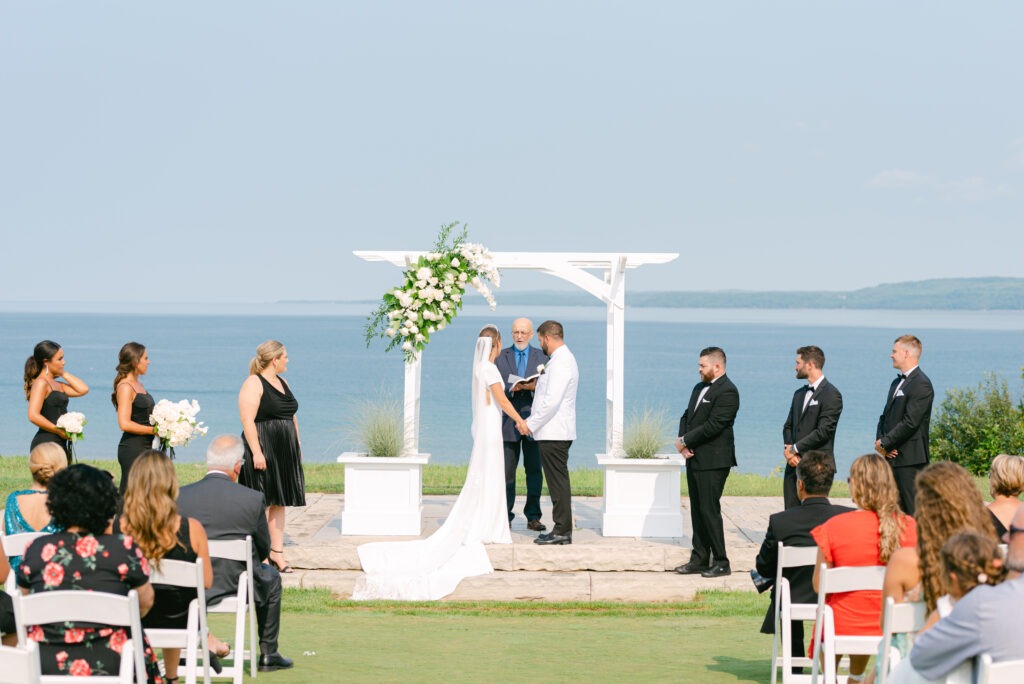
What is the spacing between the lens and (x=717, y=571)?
897 centimetres

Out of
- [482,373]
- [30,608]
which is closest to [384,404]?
[482,373]

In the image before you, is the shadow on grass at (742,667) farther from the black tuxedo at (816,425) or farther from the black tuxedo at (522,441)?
the black tuxedo at (522,441)

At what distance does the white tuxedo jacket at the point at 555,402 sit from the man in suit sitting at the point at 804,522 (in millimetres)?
3690

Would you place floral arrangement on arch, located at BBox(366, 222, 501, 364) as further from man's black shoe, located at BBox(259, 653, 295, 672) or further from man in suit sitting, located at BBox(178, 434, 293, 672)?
man in suit sitting, located at BBox(178, 434, 293, 672)

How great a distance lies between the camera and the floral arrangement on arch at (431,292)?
10023 millimetres

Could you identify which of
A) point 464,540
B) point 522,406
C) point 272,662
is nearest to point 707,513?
point 464,540

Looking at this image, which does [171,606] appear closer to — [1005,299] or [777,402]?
[777,402]

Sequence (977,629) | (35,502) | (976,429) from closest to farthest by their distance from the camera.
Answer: (977,629), (35,502), (976,429)

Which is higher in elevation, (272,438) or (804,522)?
(272,438)

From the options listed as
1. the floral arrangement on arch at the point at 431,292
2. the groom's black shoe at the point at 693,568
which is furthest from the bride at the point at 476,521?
the groom's black shoe at the point at 693,568

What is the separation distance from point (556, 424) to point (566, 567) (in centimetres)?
107

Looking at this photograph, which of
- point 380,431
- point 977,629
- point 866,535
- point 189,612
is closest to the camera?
point 977,629

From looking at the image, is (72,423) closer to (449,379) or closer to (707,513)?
(707,513)

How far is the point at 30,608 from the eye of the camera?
13.7 ft
